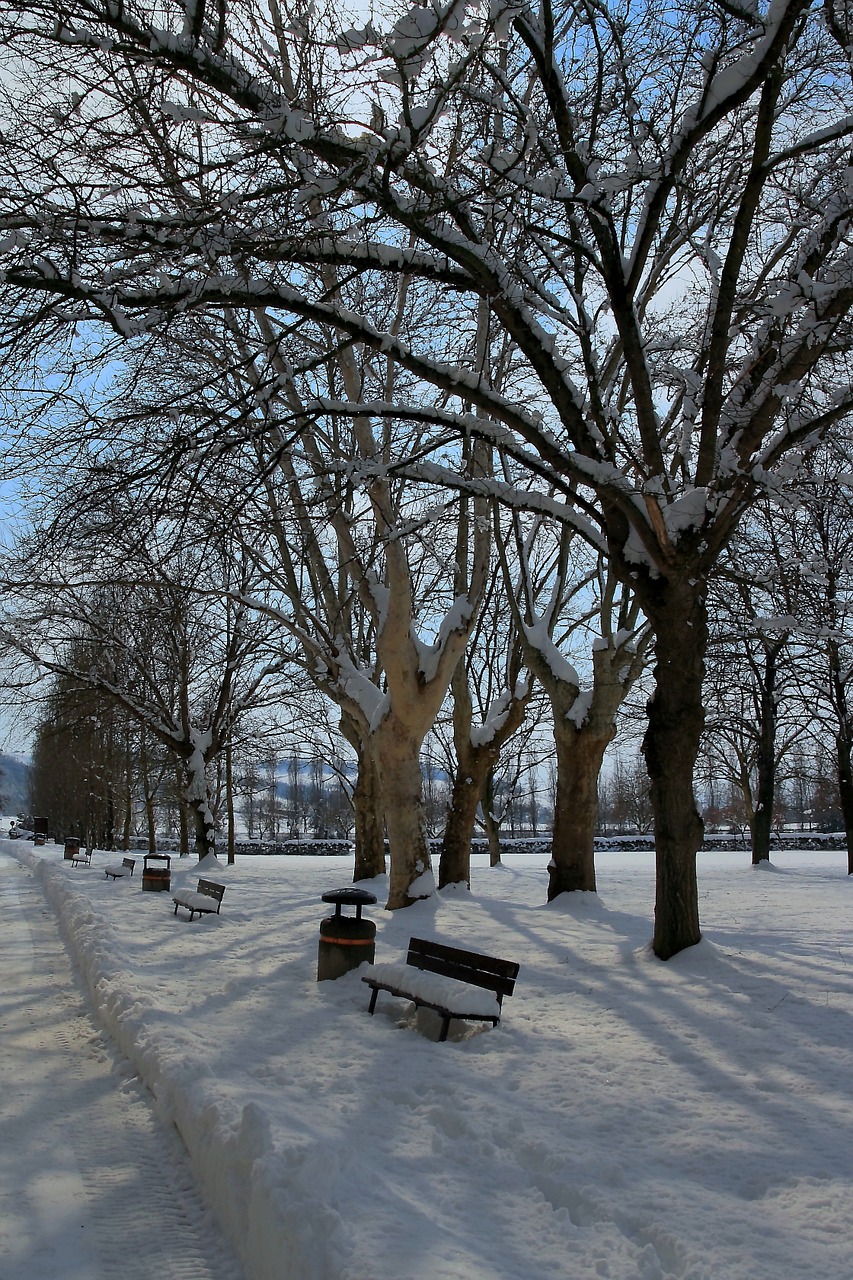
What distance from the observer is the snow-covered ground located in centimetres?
349

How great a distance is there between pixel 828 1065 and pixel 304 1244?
384 centimetres

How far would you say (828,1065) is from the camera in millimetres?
5688

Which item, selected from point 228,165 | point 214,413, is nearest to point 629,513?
point 214,413

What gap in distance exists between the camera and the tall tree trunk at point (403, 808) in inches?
521

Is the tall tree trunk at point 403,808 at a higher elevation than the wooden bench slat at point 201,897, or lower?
higher

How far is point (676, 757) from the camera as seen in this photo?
8656 millimetres

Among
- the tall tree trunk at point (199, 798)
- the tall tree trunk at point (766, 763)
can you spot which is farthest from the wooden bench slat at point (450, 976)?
the tall tree trunk at point (199, 798)

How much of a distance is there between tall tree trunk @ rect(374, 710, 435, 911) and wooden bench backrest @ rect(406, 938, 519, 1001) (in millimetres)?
5324

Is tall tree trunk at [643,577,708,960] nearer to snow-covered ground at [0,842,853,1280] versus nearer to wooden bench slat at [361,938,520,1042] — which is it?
snow-covered ground at [0,842,853,1280]

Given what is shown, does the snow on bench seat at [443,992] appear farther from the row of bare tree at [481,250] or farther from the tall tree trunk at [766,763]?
the tall tree trunk at [766,763]

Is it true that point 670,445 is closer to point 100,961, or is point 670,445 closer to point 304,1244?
point 100,961

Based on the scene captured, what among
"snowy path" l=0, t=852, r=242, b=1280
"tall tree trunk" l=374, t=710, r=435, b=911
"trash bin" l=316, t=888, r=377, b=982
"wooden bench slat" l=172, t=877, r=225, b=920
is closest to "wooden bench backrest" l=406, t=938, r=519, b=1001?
"trash bin" l=316, t=888, r=377, b=982

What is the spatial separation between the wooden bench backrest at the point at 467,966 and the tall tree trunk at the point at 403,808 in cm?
532

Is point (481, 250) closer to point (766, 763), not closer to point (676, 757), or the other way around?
point (676, 757)
